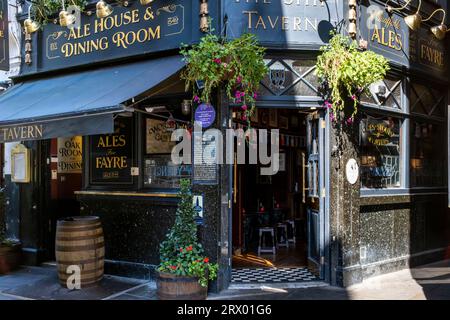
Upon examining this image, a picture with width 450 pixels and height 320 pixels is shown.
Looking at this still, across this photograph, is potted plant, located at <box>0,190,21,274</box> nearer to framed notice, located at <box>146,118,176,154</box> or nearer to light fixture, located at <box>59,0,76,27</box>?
framed notice, located at <box>146,118,176,154</box>

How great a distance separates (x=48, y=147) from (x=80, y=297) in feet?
10.9

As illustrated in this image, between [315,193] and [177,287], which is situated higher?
[315,193]

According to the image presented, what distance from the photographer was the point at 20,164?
790cm

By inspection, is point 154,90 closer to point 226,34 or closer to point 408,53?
point 226,34

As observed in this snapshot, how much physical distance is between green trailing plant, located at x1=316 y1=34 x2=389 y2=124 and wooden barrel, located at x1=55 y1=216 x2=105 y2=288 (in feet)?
12.3

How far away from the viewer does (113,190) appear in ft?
23.1

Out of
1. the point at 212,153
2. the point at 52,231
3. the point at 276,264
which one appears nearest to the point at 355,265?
the point at 276,264

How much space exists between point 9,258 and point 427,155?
763 centimetres

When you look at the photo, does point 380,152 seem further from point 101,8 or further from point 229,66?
point 101,8

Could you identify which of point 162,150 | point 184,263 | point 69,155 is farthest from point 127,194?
point 69,155

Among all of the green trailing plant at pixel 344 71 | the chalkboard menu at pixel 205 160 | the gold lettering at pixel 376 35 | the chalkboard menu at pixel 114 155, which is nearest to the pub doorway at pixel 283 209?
the green trailing plant at pixel 344 71

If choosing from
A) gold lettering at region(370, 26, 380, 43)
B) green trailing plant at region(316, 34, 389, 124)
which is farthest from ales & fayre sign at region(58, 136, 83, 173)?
gold lettering at region(370, 26, 380, 43)

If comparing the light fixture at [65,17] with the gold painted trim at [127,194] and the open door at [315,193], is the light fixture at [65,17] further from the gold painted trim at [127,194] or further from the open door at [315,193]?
the open door at [315,193]

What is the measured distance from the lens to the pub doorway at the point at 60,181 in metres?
8.00
